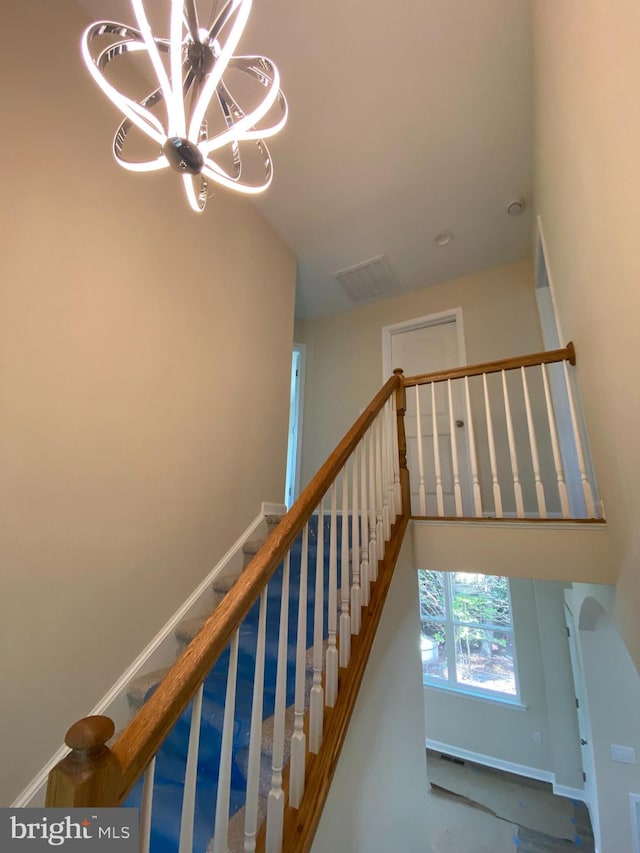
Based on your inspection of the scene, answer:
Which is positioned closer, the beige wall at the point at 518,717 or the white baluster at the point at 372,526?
the white baluster at the point at 372,526

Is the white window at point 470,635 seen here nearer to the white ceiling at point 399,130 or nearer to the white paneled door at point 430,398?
the white paneled door at point 430,398

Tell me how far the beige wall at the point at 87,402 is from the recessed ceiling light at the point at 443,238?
2052 mm

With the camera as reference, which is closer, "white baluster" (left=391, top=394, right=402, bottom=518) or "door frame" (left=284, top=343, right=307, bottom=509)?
"white baluster" (left=391, top=394, right=402, bottom=518)

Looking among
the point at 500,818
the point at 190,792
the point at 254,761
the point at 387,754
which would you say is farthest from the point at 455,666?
the point at 190,792

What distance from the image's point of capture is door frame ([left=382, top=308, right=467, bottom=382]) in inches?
148

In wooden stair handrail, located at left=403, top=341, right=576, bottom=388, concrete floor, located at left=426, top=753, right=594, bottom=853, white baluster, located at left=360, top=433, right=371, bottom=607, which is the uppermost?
wooden stair handrail, located at left=403, top=341, right=576, bottom=388

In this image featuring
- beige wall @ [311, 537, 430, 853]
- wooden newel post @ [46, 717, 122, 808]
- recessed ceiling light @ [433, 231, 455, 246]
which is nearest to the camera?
wooden newel post @ [46, 717, 122, 808]

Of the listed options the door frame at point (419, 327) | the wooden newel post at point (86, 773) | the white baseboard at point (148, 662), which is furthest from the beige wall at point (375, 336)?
the wooden newel post at point (86, 773)

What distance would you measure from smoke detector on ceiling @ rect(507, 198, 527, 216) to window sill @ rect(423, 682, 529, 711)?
15.9ft

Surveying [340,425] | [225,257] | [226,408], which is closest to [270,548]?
[226,408]

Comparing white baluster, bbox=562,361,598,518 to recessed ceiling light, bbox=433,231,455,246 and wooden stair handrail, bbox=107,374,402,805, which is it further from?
recessed ceiling light, bbox=433,231,455,246

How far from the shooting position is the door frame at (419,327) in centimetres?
376

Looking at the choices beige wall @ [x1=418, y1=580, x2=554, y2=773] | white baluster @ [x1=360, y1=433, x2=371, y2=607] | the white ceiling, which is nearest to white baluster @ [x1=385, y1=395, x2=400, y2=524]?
white baluster @ [x1=360, y1=433, x2=371, y2=607]

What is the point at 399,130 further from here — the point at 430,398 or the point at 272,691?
the point at 272,691
